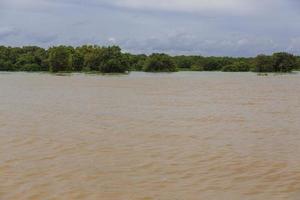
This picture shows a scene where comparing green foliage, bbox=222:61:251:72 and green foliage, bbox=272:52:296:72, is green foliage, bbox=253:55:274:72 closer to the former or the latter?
green foliage, bbox=272:52:296:72

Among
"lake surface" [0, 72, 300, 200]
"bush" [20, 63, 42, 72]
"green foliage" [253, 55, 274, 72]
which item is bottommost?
"lake surface" [0, 72, 300, 200]

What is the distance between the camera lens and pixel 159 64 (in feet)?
275

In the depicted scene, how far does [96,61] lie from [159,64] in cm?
1388

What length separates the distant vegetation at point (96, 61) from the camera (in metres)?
72.4

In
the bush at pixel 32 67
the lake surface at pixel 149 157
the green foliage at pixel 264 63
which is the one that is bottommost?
the lake surface at pixel 149 157

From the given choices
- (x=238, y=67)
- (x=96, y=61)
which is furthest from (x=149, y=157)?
(x=238, y=67)

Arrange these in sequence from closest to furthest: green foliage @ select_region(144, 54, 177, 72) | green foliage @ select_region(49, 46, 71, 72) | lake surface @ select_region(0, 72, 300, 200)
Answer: lake surface @ select_region(0, 72, 300, 200) → green foliage @ select_region(49, 46, 71, 72) → green foliage @ select_region(144, 54, 177, 72)

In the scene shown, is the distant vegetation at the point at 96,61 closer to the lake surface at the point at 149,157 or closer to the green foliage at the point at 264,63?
the green foliage at the point at 264,63

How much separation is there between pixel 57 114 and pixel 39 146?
6.42m

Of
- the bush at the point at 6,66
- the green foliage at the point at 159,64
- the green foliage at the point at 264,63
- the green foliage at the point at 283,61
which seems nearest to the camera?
the green foliage at the point at 283,61

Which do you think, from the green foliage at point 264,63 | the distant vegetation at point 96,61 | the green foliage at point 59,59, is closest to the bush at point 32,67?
the distant vegetation at point 96,61

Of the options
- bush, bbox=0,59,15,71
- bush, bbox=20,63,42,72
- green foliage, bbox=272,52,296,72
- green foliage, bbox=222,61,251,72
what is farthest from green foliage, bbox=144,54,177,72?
bush, bbox=0,59,15,71

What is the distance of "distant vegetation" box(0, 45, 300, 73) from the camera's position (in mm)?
72375

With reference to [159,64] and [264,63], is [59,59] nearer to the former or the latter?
[159,64]
